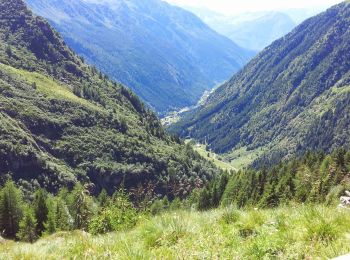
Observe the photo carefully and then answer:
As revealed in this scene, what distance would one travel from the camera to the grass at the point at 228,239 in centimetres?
862

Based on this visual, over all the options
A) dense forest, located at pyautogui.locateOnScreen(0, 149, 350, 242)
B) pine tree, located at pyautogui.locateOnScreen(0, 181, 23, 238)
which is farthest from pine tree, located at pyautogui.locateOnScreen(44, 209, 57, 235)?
pine tree, located at pyautogui.locateOnScreen(0, 181, 23, 238)

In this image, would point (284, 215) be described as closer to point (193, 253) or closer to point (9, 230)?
point (193, 253)

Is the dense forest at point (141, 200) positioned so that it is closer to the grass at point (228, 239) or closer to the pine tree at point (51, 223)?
the pine tree at point (51, 223)

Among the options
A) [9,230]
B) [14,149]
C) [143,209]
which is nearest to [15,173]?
[14,149]

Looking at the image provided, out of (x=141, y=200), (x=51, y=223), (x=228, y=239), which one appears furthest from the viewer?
(x=51, y=223)

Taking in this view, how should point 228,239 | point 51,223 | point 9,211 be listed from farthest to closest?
point 9,211 → point 51,223 → point 228,239

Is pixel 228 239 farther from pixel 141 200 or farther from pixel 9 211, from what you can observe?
pixel 9 211

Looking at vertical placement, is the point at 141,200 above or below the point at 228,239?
above

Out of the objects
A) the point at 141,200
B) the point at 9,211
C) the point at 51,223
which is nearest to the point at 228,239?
the point at 141,200

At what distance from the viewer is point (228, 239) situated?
33.9 ft

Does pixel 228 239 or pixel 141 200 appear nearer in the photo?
pixel 228 239

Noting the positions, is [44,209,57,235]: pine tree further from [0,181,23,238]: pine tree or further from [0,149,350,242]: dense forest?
[0,181,23,238]: pine tree

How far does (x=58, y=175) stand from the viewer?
176m

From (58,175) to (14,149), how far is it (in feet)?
65.8
